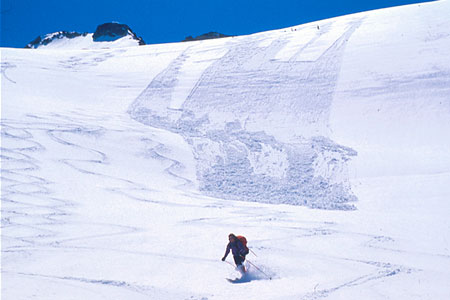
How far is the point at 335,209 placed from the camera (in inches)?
403

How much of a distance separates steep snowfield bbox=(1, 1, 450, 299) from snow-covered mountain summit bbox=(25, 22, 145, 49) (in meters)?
57.6

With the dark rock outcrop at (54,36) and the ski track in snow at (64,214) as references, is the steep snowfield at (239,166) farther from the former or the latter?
the dark rock outcrop at (54,36)

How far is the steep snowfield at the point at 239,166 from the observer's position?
6.34 m

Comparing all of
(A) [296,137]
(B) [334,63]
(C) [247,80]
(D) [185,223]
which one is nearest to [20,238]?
(D) [185,223]

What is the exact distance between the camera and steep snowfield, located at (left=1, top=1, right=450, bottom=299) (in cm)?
634

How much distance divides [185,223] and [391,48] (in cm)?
1760

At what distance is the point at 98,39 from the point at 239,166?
278ft

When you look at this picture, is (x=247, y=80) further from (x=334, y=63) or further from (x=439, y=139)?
(x=439, y=139)

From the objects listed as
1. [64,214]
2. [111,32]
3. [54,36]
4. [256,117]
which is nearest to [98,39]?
[111,32]

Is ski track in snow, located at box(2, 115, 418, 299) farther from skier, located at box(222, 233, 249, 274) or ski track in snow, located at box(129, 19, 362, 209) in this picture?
ski track in snow, located at box(129, 19, 362, 209)

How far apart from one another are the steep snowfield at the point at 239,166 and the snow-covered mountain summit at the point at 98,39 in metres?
57.6

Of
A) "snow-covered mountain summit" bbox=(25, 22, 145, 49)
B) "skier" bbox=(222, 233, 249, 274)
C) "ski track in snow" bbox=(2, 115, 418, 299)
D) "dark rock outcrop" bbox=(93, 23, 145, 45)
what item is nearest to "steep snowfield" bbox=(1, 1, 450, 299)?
"ski track in snow" bbox=(2, 115, 418, 299)

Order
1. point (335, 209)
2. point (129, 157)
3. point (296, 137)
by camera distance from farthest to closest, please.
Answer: point (296, 137) → point (129, 157) → point (335, 209)

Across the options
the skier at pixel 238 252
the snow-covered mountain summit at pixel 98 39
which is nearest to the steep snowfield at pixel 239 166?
the skier at pixel 238 252
